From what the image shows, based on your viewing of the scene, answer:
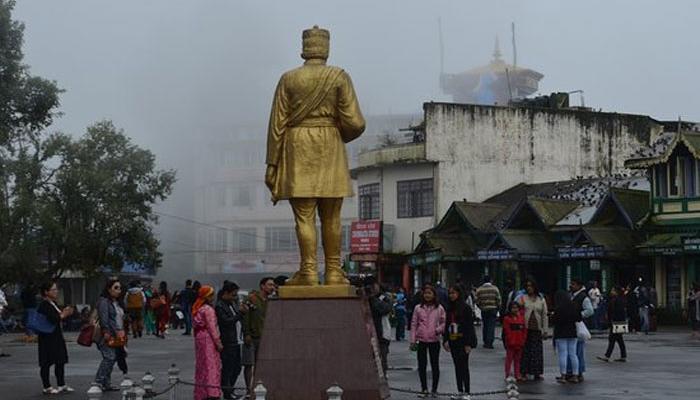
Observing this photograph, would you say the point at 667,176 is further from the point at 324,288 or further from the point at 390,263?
the point at 324,288

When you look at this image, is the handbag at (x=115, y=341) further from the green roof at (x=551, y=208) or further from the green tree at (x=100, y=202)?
the green roof at (x=551, y=208)

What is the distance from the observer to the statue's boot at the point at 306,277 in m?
14.0

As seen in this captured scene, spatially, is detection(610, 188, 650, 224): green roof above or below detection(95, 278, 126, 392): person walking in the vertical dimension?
above

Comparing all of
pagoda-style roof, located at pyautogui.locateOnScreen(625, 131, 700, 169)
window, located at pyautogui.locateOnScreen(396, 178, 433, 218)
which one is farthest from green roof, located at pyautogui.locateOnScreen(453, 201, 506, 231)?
pagoda-style roof, located at pyautogui.locateOnScreen(625, 131, 700, 169)

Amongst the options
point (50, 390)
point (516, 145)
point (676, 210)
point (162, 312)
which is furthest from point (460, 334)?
point (516, 145)

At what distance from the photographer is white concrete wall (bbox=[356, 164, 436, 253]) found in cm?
5747

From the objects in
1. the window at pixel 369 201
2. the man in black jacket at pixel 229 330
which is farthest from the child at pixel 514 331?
the window at pixel 369 201

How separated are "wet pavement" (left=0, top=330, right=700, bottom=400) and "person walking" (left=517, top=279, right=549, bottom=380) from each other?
0.34 m

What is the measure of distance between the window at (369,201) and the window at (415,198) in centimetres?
156

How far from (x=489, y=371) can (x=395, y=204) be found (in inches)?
1435

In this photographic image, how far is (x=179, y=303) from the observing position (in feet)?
140

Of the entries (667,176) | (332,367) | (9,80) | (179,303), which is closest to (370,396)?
(332,367)

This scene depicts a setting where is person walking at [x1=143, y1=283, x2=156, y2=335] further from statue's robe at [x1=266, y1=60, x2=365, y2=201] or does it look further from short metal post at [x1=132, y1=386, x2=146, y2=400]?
short metal post at [x1=132, y1=386, x2=146, y2=400]

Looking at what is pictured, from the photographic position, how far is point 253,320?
673 inches
